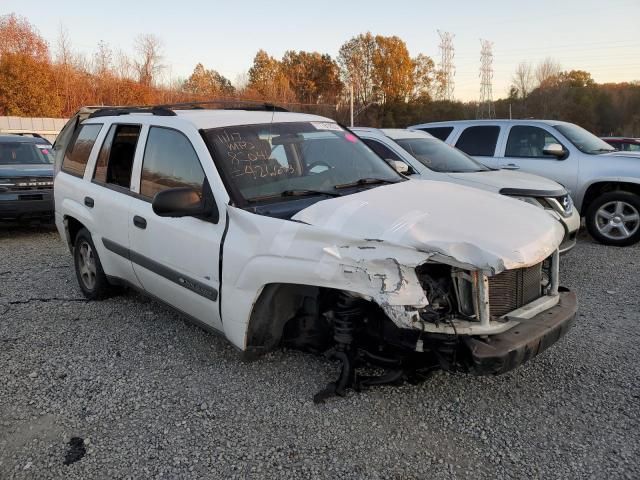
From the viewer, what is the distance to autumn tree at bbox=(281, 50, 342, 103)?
200 ft

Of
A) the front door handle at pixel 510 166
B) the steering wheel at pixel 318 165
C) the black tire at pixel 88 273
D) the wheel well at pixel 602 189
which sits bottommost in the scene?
the black tire at pixel 88 273

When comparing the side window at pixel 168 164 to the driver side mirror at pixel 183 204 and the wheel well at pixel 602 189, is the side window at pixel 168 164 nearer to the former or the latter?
the driver side mirror at pixel 183 204

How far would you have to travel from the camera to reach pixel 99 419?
3.13 meters

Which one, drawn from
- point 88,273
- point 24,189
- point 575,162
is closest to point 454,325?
point 88,273

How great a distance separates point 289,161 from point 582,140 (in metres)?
6.30

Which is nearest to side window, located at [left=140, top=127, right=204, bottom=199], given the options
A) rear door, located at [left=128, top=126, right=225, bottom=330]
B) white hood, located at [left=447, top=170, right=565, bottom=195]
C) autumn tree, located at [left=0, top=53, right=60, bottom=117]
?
rear door, located at [left=128, top=126, right=225, bottom=330]

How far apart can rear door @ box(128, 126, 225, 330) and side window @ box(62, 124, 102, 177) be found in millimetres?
1199

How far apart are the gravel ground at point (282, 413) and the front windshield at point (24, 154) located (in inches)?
231

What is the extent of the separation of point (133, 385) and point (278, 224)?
60.0 inches

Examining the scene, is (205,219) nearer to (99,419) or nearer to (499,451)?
(99,419)

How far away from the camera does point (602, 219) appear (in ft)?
25.4

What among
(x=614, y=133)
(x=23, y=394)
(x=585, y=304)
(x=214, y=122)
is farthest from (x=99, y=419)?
(x=614, y=133)

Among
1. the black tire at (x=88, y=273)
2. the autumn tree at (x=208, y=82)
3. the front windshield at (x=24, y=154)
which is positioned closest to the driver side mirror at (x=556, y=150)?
the black tire at (x=88, y=273)

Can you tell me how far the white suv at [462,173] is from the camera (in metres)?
6.06
